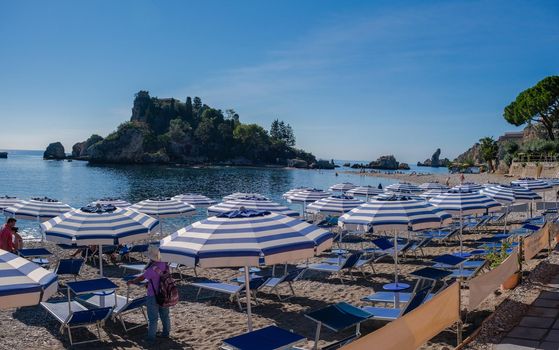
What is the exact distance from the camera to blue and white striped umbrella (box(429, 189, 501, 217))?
468 inches

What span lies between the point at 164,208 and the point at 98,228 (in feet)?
19.8

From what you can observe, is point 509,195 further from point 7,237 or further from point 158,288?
point 7,237

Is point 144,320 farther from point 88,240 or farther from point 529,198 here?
point 529,198

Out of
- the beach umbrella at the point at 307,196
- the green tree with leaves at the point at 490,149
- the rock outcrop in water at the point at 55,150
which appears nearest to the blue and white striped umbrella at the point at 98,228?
the beach umbrella at the point at 307,196

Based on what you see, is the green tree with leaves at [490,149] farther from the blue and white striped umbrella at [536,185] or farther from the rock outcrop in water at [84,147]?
the rock outcrop in water at [84,147]

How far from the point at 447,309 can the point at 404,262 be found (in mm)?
7899

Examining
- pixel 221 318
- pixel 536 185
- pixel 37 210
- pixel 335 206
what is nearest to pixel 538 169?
pixel 536 185

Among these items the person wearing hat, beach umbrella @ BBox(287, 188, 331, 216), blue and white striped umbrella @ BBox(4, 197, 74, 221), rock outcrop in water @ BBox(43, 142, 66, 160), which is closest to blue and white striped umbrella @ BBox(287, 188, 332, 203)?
beach umbrella @ BBox(287, 188, 331, 216)

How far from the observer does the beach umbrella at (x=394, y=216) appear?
866 centimetres

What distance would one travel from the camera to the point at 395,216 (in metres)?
8.77

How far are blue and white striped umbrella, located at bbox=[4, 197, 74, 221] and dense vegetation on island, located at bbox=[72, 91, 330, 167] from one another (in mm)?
126387

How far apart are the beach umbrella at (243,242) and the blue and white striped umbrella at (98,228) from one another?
10.1 feet

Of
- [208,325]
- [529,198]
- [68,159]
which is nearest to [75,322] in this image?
[208,325]

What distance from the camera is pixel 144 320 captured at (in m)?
8.77
